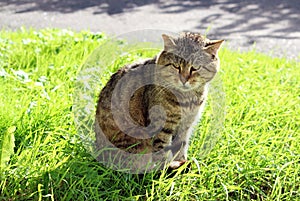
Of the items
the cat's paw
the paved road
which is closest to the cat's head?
the cat's paw

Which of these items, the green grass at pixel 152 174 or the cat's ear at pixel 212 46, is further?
the cat's ear at pixel 212 46

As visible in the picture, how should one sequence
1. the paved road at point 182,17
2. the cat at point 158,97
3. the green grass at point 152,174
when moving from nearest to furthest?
the green grass at point 152,174 < the cat at point 158,97 < the paved road at point 182,17

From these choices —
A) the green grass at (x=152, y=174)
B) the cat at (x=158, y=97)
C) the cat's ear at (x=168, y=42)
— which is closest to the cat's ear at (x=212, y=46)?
the cat at (x=158, y=97)

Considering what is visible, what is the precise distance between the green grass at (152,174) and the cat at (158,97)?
0.53 ft

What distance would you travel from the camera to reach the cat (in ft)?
8.07

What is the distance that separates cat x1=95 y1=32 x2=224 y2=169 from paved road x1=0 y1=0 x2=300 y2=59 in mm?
2676

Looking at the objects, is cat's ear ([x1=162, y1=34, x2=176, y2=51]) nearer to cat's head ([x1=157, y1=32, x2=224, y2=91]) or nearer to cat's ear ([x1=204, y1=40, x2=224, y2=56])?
cat's head ([x1=157, y1=32, x2=224, y2=91])

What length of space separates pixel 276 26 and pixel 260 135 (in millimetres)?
3299

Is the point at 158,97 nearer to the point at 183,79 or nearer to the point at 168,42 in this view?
the point at 183,79

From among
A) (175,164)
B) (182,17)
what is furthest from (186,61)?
(182,17)

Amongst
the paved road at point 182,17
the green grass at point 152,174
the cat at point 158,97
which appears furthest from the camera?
the paved road at point 182,17

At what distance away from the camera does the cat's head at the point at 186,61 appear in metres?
2.45

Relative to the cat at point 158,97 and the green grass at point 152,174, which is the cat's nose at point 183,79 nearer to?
the cat at point 158,97

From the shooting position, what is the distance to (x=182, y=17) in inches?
238
